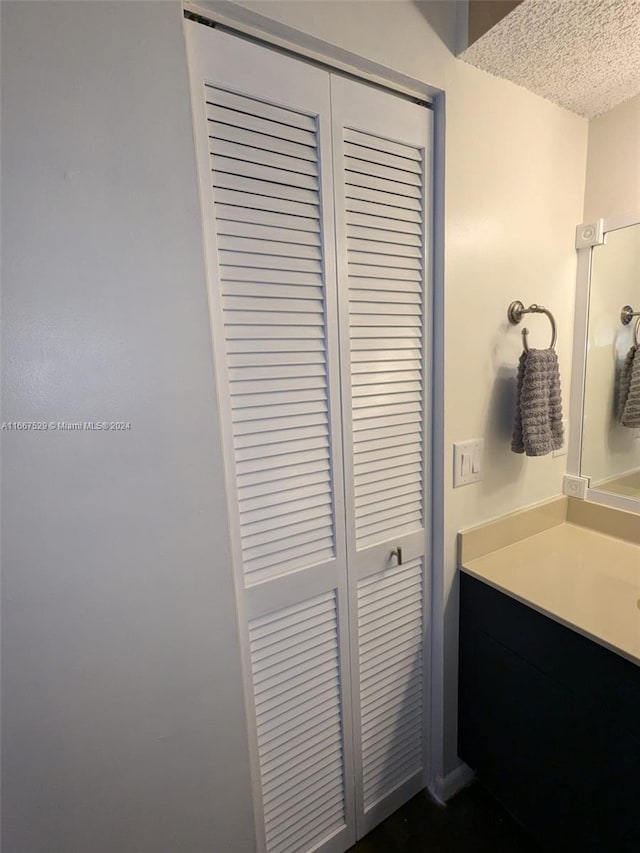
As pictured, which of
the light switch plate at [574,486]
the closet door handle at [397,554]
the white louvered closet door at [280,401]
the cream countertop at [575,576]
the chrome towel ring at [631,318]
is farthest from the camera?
the light switch plate at [574,486]

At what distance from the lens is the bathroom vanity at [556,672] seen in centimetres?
86

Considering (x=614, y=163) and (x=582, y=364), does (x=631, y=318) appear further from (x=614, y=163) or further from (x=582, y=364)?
(x=614, y=163)

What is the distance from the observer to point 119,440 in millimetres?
681

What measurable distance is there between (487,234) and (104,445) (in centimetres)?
110

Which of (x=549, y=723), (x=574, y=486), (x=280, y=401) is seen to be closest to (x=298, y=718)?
(x=549, y=723)

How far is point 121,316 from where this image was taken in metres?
0.66

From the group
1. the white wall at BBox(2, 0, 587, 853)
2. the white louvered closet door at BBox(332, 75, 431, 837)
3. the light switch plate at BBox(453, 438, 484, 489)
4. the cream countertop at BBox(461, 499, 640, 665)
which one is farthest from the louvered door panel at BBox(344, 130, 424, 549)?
the cream countertop at BBox(461, 499, 640, 665)

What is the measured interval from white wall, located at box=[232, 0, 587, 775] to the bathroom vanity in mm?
81

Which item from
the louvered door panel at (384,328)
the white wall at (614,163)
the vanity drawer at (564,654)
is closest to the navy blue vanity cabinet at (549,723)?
the vanity drawer at (564,654)

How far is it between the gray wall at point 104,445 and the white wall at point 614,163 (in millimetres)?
1294

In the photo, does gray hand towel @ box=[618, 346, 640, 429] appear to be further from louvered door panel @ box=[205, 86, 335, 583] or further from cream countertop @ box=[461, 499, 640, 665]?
louvered door panel @ box=[205, 86, 335, 583]

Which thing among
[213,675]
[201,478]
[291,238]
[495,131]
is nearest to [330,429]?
→ [201,478]

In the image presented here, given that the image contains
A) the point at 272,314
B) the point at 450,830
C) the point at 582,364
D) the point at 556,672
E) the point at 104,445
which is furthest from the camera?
the point at 582,364

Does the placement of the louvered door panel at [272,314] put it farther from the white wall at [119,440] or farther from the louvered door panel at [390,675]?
the louvered door panel at [390,675]
